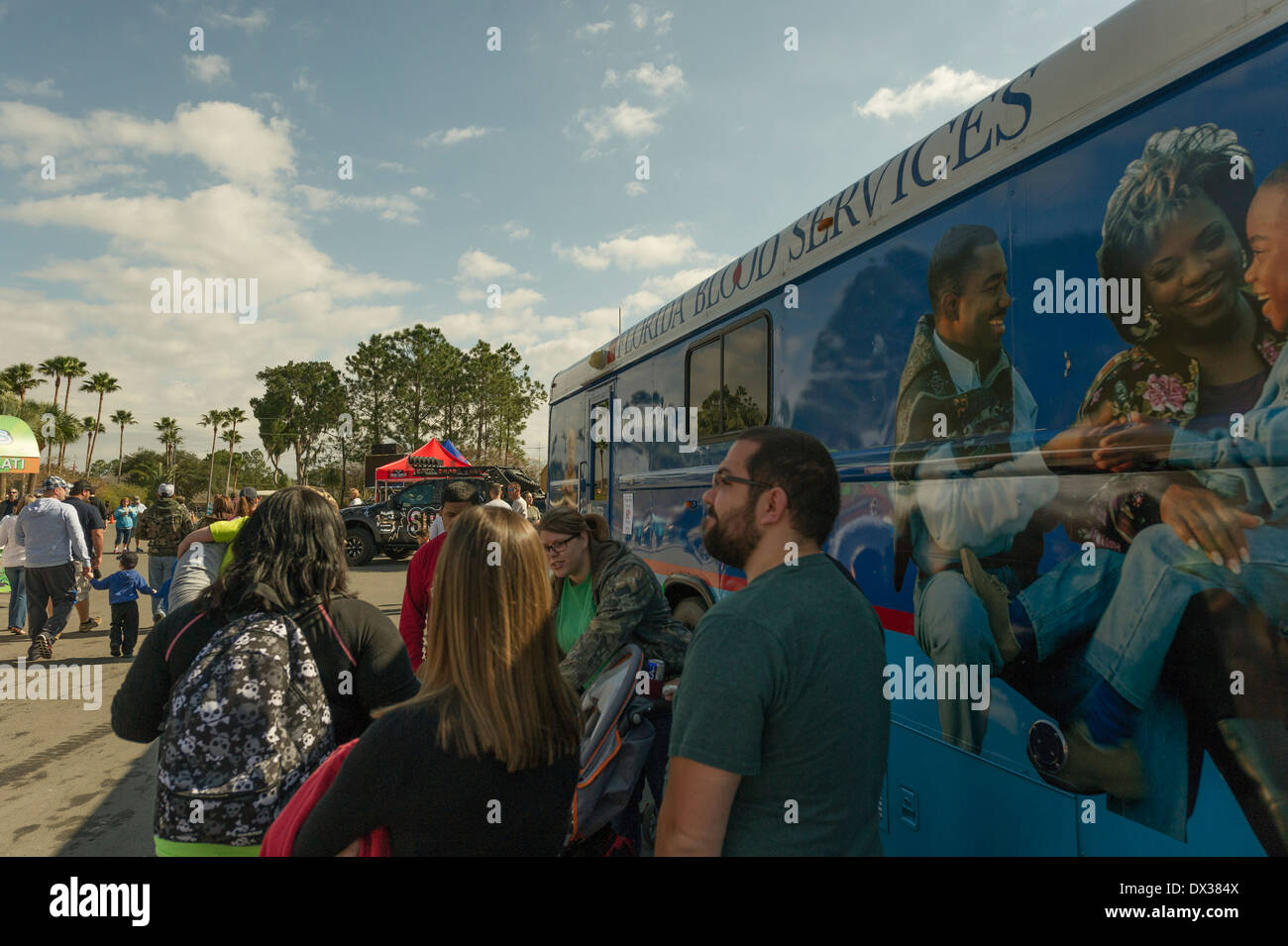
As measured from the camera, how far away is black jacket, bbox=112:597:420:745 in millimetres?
1979

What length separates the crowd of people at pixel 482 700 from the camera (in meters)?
1.45

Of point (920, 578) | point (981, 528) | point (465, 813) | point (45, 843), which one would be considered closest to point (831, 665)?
point (465, 813)

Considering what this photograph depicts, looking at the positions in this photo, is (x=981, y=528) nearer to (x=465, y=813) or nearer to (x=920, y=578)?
(x=920, y=578)

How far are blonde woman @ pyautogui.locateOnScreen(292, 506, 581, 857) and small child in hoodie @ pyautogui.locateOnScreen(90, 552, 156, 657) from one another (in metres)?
7.47

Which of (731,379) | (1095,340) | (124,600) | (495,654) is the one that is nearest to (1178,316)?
(1095,340)

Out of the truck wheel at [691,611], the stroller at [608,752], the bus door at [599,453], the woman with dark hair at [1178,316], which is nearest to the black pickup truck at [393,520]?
the bus door at [599,453]

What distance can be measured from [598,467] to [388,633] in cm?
487

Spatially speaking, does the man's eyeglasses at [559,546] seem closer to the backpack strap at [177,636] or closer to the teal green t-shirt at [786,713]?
the backpack strap at [177,636]

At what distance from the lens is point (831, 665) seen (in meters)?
1.51

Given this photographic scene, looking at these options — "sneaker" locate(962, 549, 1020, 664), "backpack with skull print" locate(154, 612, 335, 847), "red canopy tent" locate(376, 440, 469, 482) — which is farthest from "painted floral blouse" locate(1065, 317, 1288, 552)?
"red canopy tent" locate(376, 440, 469, 482)

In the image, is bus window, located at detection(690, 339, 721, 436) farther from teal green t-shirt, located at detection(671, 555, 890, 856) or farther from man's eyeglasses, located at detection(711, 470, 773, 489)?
teal green t-shirt, located at detection(671, 555, 890, 856)

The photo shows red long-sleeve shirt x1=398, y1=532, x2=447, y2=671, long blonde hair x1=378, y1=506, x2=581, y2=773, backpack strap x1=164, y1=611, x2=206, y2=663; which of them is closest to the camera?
long blonde hair x1=378, y1=506, x2=581, y2=773

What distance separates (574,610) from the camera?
345 centimetres

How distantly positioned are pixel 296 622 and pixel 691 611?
3.17m
